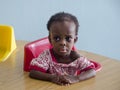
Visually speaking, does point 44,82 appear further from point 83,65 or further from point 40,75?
point 83,65

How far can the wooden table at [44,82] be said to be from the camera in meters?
0.90

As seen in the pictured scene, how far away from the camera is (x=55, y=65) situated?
978mm

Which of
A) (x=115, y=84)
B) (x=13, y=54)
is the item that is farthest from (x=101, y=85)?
(x=13, y=54)

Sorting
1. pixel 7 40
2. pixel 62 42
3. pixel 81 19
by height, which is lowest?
pixel 81 19

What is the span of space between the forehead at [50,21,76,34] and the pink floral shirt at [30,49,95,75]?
102 mm

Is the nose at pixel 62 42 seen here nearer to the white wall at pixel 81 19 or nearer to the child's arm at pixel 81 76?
the child's arm at pixel 81 76

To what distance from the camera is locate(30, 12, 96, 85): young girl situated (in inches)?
36.7

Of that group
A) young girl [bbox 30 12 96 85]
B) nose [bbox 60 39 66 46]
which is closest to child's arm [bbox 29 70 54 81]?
young girl [bbox 30 12 96 85]

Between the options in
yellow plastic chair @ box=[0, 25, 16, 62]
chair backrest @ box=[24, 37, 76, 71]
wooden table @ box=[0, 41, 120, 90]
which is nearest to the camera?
wooden table @ box=[0, 41, 120, 90]

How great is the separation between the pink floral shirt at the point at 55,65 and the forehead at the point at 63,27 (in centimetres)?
10

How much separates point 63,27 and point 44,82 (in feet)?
0.62

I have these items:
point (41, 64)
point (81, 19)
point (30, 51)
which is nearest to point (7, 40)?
point (30, 51)

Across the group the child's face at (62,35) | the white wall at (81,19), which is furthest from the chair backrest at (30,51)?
the white wall at (81,19)

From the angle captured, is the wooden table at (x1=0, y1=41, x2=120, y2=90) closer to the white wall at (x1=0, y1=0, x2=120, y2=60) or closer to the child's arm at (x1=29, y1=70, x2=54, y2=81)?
the child's arm at (x1=29, y1=70, x2=54, y2=81)
